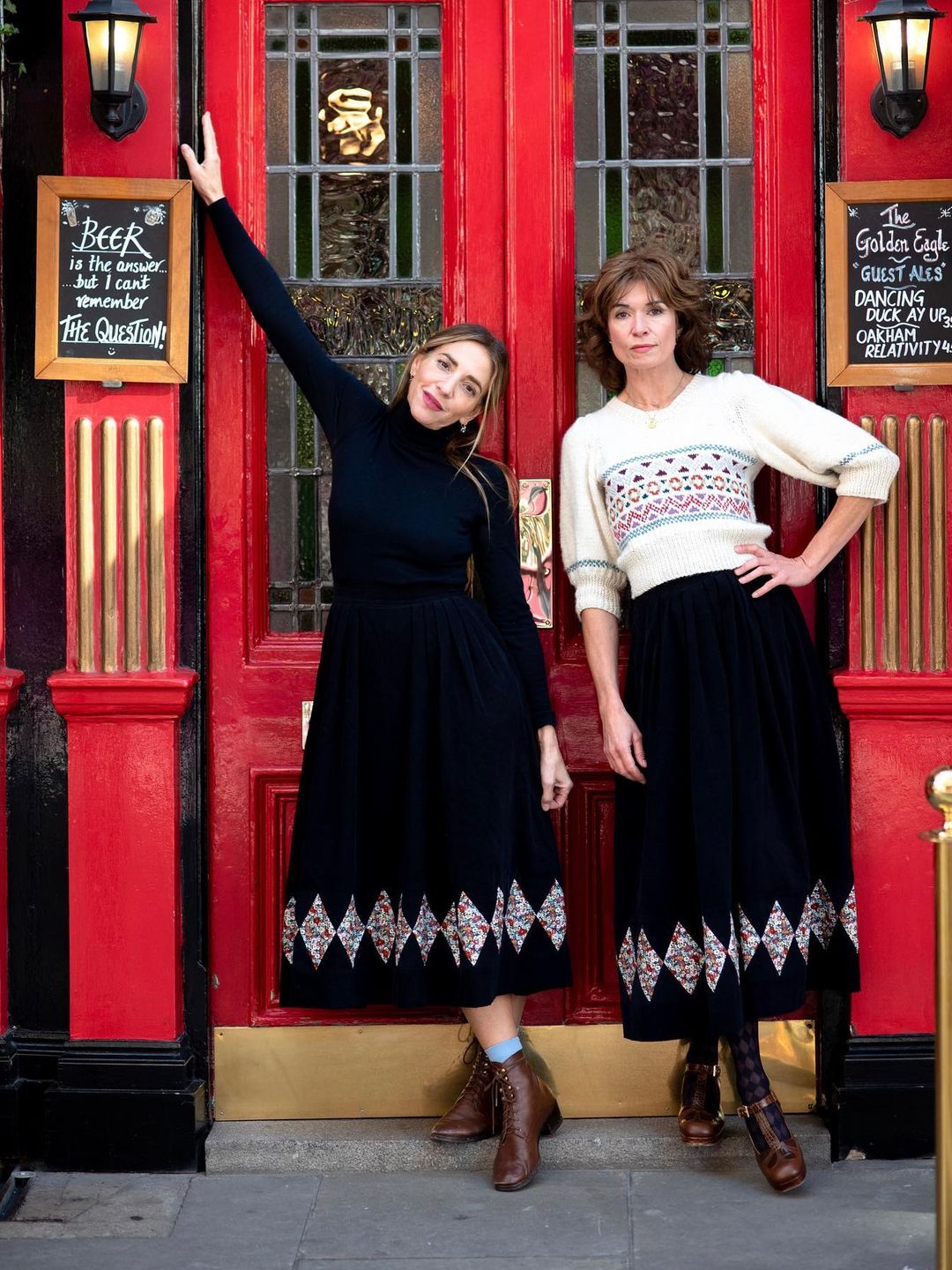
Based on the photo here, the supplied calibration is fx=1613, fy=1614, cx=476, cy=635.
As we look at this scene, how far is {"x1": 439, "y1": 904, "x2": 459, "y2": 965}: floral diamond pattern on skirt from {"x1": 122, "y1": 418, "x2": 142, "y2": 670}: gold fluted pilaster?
1.00 metres

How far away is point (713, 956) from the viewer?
149 inches

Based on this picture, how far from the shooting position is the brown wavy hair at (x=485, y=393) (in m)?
3.90

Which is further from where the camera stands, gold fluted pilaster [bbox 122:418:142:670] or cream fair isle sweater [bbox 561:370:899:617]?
gold fluted pilaster [bbox 122:418:142:670]

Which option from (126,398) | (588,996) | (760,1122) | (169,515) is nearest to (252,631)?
(169,515)

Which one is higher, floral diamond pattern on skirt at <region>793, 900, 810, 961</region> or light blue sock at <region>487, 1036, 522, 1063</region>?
floral diamond pattern on skirt at <region>793, 900, 810, 961</region>

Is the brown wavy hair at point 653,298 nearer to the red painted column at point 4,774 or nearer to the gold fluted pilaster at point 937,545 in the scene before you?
the gold fluted pilaster at point 937,545

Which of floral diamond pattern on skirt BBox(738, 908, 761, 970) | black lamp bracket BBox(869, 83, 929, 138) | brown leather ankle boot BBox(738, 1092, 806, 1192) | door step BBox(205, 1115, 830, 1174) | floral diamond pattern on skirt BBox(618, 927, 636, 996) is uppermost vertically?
black lamp bracket BBox(869, 83, 929, 138)

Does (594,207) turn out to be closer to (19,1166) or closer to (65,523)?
(65,523)

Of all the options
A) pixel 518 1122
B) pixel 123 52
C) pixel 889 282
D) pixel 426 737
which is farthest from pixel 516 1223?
pixel 123 52

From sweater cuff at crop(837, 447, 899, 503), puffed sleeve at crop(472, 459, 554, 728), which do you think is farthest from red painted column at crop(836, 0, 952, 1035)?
puffed sleeve at crop(472, 459, 554, 728)

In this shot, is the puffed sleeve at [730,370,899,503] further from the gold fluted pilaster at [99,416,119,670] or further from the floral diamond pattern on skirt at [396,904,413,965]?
the gold fluted pilaster at [99,416,119,670]

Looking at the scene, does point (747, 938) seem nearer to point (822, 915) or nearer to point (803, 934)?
point (803, 934)

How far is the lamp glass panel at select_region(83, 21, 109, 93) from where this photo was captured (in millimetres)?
3865

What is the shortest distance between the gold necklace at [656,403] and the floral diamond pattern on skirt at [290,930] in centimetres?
147
